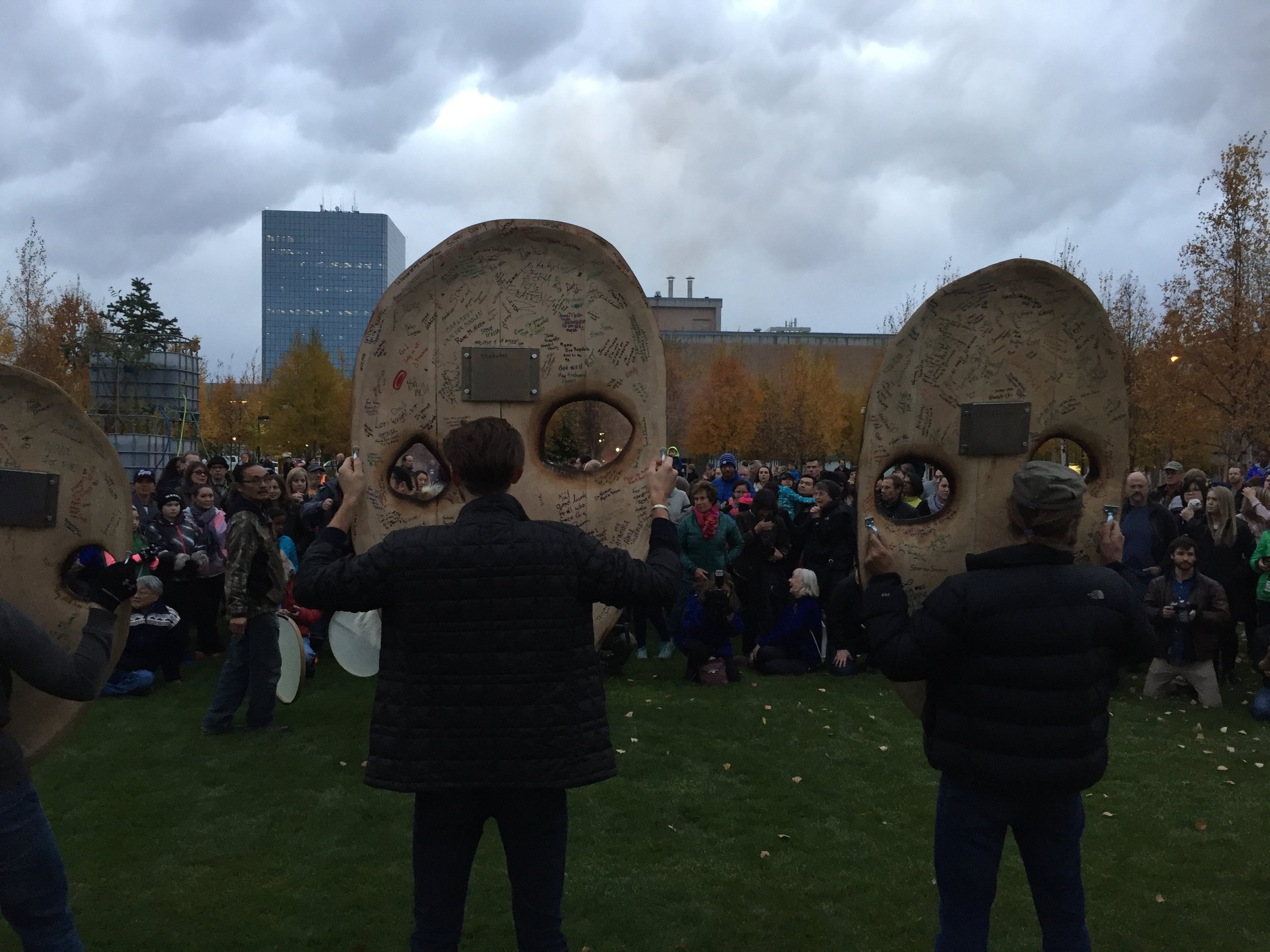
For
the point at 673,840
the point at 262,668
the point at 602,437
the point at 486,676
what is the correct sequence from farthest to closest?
the point at 262,668, the point at 673,840, the point at 602,437, the point at 486,676

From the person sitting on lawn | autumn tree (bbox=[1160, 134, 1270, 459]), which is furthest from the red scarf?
autumn tree (bbox=[1160, 134, 1270, 459])

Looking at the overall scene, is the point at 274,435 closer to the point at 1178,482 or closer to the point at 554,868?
the point at 1178,482

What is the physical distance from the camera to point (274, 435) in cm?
3738

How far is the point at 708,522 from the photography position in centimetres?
831

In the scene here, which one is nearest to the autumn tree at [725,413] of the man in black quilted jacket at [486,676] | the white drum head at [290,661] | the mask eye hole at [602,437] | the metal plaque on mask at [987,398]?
the white drum head at [290,661]

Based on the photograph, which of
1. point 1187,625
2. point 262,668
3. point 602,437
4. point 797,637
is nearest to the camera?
point 602,437

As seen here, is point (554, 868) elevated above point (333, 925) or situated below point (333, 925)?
above

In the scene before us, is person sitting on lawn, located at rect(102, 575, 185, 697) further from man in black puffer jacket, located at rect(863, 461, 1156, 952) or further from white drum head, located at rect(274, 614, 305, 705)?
man in black puffer jacket, located at rect(863, 461, 1156, 952)

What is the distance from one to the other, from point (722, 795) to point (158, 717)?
4171 mm

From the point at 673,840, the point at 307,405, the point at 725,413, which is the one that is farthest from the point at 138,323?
the point at 673,840

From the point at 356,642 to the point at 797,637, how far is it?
3.81 m

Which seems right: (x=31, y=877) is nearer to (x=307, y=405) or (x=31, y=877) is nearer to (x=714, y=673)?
(x=714, y=673)

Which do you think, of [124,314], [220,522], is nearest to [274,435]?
[124,314]

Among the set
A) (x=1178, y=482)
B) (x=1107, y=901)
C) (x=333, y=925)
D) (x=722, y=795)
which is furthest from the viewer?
(x=1178, y=482)
